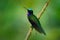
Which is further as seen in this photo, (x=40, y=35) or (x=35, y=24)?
(x=40, y=35)

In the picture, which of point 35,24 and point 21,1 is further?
point 21,1

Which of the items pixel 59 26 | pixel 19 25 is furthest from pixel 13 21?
pixel 59 26

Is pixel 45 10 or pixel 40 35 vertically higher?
pixel 45 10

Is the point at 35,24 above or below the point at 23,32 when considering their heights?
above

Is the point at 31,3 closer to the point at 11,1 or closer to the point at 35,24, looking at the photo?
the point at 11,1

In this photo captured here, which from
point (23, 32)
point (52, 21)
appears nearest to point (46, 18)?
point (52, 21)

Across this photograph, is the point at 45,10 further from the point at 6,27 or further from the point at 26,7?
the point at 6,27
